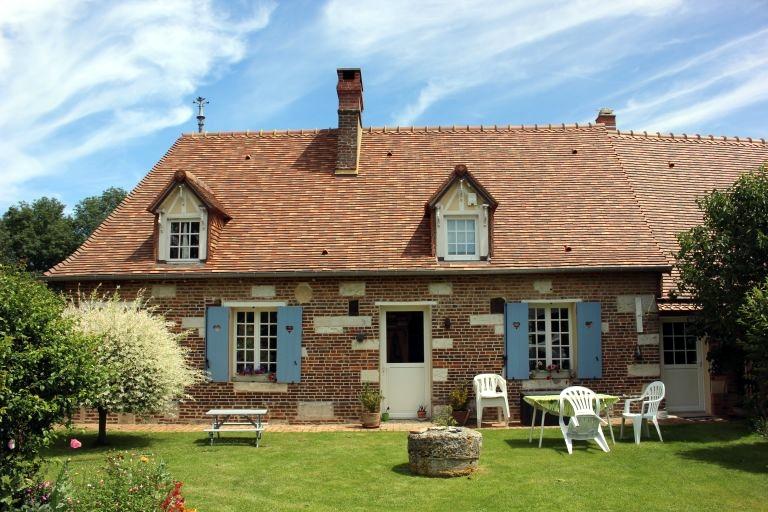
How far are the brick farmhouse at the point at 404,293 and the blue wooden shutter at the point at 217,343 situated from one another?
0.03 m

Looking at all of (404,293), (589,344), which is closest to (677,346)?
(589,344)

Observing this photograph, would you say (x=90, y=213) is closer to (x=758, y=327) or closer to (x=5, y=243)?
(x=5, y=243)

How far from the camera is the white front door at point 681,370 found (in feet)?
44.3

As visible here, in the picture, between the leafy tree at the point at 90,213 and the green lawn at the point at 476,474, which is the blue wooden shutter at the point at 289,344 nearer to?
the green lawn at the point at 476,474

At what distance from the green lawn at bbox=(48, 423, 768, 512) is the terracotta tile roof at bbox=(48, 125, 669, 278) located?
337 centimetres

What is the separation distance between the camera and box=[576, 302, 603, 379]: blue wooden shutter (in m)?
12.7

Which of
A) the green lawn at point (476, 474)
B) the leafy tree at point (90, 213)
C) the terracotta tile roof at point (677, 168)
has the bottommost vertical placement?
the green lawn at point (476, 474)

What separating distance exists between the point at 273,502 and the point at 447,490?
77.5 inches

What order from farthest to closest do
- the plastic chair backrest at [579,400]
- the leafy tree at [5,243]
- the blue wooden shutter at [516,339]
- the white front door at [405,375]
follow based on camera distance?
the leafy tree at [5,243] < the white front door at [405,375] < the blue wooden shutter at [516,339] < the plastic chair backrest at [579,400]

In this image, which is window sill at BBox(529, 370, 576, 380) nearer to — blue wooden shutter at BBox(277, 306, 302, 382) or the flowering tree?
blue wooden shutter at BBox(277, 306, 302, 382)

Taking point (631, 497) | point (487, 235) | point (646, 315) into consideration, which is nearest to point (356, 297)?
point (487, 235)

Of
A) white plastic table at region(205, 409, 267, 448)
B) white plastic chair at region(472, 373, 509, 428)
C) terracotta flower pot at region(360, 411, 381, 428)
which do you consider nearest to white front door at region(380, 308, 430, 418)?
terracotta flower pot at region(360, 411, 381, 428)

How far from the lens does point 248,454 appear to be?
9664 millimetres

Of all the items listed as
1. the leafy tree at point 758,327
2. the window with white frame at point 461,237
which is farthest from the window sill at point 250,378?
the leafy tree at point 758,327
